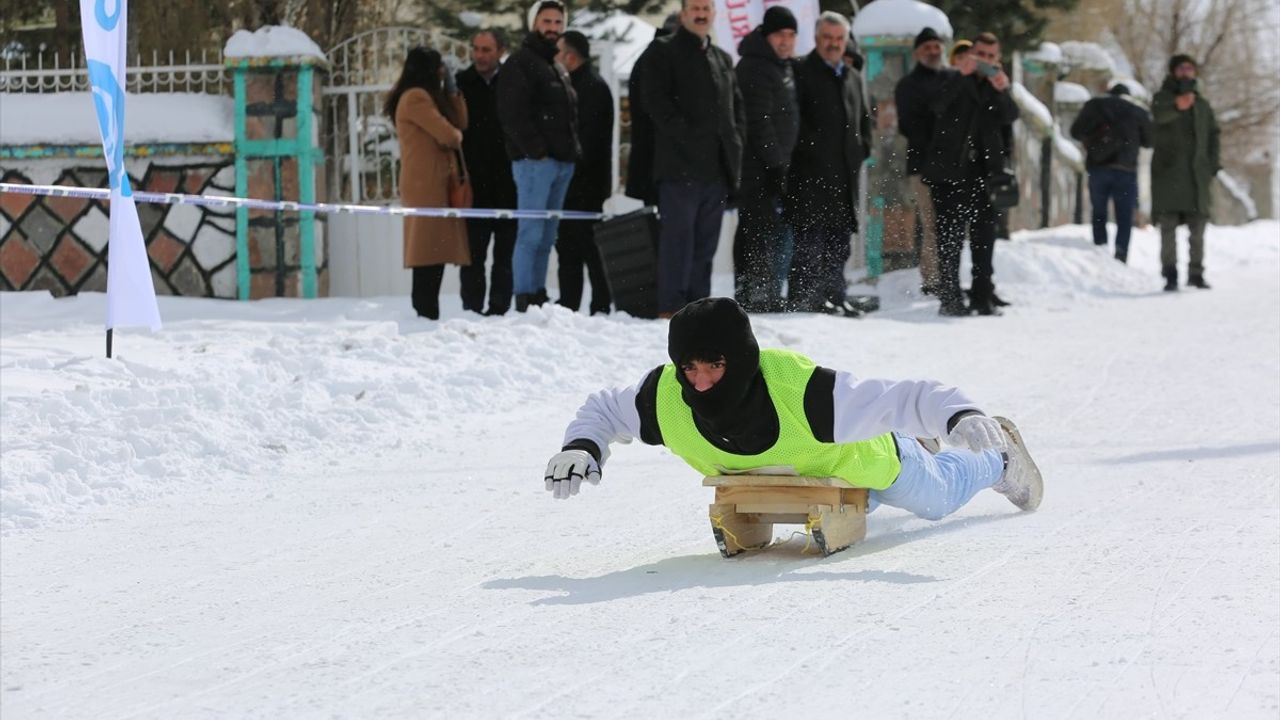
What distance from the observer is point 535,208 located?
11.4 metres

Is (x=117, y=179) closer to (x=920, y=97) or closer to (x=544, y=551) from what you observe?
(x=544, y=551)

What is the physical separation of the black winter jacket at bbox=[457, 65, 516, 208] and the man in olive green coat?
6.00 metres

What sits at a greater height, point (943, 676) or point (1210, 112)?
point (1210, 112)

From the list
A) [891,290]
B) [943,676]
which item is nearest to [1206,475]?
[943,676]

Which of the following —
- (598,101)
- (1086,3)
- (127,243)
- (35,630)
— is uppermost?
(1086,3)

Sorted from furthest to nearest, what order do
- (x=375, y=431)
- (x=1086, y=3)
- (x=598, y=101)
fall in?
(x=1086, y=3) → (x=598, y=101) → (x=375, y=431)

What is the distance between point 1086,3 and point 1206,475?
21611 millimetres

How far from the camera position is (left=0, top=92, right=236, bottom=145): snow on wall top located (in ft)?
43.7

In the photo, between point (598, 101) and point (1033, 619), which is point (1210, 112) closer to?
point (598, 101)

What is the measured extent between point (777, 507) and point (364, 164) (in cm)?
901

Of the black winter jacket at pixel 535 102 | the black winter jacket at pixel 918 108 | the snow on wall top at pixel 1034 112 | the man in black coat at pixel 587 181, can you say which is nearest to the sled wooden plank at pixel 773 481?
the black winter jacket at pixel 535 102

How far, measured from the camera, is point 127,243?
8812 millimetres

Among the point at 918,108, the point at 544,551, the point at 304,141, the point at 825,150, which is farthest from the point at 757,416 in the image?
the point at 304,141

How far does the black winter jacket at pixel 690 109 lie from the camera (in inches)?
429
